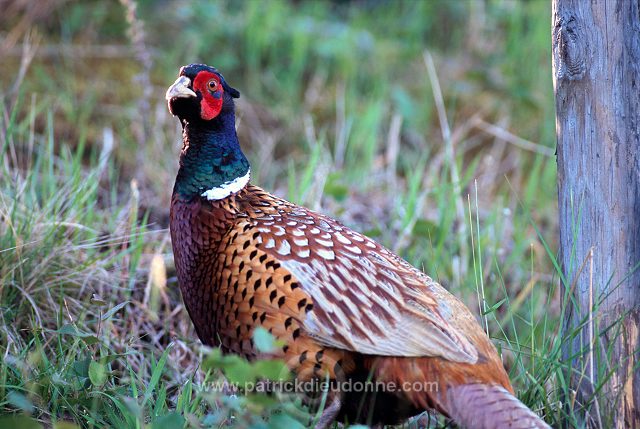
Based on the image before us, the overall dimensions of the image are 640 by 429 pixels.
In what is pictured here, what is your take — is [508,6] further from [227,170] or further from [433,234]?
[227,170]

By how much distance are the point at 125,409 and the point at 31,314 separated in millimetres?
817

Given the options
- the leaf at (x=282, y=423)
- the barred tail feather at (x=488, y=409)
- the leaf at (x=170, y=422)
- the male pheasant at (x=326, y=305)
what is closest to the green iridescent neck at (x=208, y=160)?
the male pheasant at (x=326, y=305)

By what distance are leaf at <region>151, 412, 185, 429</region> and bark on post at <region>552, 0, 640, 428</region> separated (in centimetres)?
125

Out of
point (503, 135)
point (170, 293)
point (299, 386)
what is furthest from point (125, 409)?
point (503, 135)

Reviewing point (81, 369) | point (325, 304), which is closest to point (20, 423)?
point (81, 369)

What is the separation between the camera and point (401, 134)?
19.1 feet

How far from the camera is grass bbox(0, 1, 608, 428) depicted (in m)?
2.75

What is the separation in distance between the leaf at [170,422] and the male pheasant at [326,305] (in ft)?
1.26

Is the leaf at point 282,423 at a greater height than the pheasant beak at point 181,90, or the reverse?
the pheasant beak at point 181,90

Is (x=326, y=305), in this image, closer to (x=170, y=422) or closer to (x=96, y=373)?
(x=170, y=422)

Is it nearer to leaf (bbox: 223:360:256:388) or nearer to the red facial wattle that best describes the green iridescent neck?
the red facial wattle

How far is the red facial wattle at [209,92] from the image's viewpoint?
2887 millimetres

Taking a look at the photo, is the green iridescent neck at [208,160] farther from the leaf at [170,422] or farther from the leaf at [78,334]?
the leaf at [170,422]

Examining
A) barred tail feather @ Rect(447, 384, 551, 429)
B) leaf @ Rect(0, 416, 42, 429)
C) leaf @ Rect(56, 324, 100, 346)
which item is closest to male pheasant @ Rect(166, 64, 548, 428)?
barred tail feather @ Rect(447, 384, 551, 429)
